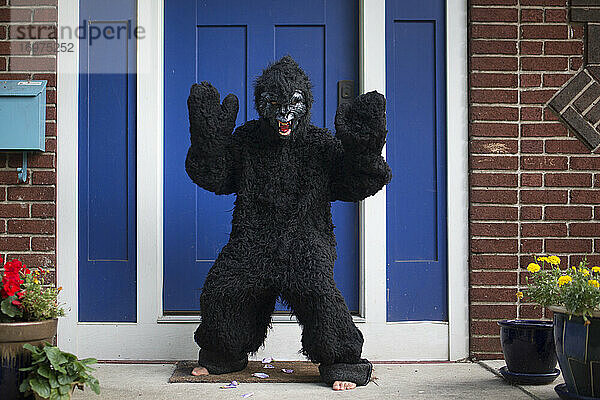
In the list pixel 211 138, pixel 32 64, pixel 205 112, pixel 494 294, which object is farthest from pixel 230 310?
pixel 32 64

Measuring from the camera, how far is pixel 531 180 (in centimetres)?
370

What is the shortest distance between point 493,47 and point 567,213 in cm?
96

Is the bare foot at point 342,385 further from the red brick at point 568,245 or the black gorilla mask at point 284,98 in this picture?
the red brick at point 568,245

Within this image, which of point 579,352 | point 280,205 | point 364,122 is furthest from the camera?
point 280,205

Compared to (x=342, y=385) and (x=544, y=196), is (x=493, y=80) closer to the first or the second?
(x=544, y=196)

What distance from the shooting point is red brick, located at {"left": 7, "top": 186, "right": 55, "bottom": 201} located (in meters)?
3.65

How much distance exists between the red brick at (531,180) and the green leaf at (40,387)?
2510 millimetres

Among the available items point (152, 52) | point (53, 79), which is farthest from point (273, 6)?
point (53, 79)

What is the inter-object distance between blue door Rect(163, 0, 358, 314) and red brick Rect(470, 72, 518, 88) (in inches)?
24.8

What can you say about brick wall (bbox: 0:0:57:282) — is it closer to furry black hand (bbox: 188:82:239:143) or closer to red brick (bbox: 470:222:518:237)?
furry black hand (bbox: 188:82:239:143)

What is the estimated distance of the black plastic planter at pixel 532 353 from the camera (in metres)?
3.07

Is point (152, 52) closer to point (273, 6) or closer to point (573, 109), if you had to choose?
point (273, 6)

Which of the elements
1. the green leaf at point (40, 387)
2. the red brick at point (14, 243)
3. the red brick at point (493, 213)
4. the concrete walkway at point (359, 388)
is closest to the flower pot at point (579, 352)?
the concrete walkway at point (359, 388)

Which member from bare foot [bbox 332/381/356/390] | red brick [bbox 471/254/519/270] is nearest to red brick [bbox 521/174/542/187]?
red brick [bbox 471/254/519/270]
